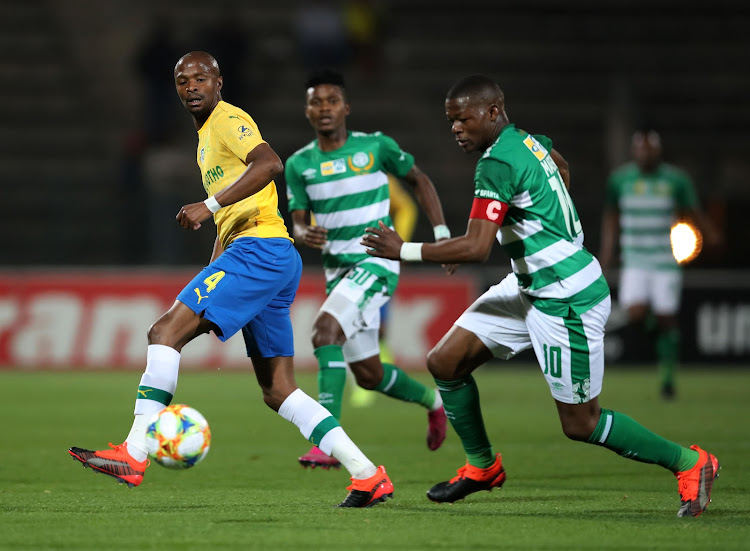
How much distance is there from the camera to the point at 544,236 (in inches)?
224

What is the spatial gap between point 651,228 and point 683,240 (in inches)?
A: 35.9

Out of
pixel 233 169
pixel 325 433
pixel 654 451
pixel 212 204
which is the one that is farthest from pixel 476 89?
pixel 654 451

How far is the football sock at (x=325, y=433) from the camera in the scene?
18.6 feet

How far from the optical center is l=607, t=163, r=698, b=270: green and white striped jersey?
11.9m

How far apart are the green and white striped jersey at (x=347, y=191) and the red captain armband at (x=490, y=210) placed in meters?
2.25

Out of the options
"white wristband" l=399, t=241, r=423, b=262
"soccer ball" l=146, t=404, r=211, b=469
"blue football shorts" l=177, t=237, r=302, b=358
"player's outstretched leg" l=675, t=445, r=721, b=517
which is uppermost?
"white wristband" l=399, t=241, r=423, b=262

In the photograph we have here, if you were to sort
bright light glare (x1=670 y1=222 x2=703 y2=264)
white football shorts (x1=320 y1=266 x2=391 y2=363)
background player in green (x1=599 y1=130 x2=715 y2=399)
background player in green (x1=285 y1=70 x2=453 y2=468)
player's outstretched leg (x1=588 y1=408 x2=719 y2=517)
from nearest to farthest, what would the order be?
player's outstretched leg (x1=588 y1=408 x2=719 y2=517) < white football shorts (x1=320 y1=266 x2=391 y2=363) < background player in green (x1=285 y1=70 x2=453 y2=468) < background player in green (x1=599 y1=130 x2=715 y2=399) < bright light glare (x1=670 y1=222 x2=703 y2=264)

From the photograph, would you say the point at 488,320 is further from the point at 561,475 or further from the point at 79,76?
the point at 79,76

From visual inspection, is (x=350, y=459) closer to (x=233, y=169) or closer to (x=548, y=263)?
(x=548, y=263)

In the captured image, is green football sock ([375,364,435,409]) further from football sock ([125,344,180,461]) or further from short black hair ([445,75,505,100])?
short black hair ([445,75,505,100])

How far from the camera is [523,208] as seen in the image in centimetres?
563

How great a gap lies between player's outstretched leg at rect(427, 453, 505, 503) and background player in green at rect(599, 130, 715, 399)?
19.3ft

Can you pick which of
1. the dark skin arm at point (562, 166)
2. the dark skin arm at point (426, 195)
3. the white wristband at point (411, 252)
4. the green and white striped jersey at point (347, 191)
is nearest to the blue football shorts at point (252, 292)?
the white wristband at point (411, 252)

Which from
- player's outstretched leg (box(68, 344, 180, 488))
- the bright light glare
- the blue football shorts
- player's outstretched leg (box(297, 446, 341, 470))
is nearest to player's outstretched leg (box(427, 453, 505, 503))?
player's outstretched leg (box(297, 446, 341, 470))
